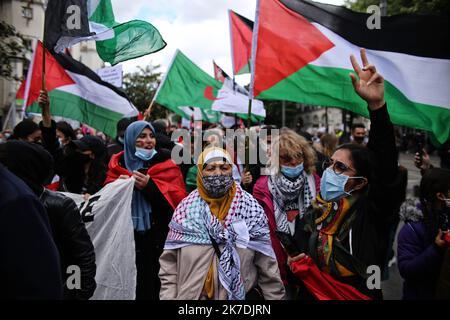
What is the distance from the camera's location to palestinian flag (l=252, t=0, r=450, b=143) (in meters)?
3.75

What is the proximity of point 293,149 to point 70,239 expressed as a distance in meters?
2.01

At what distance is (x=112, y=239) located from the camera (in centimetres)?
379

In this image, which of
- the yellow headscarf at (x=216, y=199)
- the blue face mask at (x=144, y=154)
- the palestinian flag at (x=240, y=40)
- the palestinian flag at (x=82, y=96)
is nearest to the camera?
the yellow headscarf at (x=216, y=199)

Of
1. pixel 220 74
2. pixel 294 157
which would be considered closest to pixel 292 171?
pixel 294 157

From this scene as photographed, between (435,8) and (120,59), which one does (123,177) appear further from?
(435,8)

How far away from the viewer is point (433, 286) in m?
3.05

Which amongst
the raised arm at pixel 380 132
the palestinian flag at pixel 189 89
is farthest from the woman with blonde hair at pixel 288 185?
the palestinian flag at pixel 189 89

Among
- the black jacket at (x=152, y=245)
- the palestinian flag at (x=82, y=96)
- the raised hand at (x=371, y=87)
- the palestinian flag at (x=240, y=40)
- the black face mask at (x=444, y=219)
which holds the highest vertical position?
the palestinian flag at (x=240, y=40)

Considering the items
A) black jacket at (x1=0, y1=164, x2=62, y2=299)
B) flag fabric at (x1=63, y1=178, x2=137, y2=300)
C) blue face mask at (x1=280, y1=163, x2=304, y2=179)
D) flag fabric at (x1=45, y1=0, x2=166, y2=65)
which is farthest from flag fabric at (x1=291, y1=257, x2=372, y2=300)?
flag fabric at (x1=45, y1=0, x2=166, y2=65)

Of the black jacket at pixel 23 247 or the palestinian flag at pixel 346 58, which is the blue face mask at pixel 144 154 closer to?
the palestinian flag at pixel 346 58

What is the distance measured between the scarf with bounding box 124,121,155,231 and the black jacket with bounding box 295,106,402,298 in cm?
180

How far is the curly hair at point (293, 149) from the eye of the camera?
3.86m

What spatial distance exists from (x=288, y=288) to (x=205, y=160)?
3.80 ft

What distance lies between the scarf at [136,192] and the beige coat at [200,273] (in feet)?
3.94
